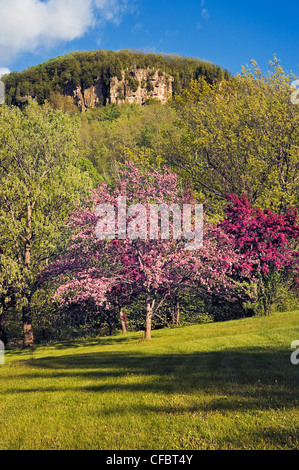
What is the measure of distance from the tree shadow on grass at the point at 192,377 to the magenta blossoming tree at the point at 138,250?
4.55m

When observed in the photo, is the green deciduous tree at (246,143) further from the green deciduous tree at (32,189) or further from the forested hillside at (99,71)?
the forested hillside at (99,71)

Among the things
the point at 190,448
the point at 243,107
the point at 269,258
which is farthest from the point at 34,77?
the point at 190,448

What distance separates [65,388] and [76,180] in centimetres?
1532

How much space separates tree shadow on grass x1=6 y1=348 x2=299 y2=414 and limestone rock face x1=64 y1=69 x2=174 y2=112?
579 ft

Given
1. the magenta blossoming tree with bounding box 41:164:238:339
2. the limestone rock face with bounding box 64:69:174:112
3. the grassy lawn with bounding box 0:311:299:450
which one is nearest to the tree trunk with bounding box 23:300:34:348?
the magenta blossoming tree with bounding box 41:164:238:339

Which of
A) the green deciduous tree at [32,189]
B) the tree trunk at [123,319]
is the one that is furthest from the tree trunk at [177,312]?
the green deciduous tree at [32,189]

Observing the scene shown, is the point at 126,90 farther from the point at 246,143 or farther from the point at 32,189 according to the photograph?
the point at 32,189

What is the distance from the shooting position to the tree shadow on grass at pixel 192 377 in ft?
22.7

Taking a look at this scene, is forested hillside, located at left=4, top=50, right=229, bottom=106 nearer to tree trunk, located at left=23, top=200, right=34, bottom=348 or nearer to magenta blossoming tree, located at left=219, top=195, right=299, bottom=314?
Answer: tree trunk, located at left=23, top=200, right=34, bottom=348

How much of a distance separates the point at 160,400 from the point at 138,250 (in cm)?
1008

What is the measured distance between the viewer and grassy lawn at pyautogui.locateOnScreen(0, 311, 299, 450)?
5652mm

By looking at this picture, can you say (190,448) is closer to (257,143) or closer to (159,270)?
(159,270)

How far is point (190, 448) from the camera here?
17.5 ft

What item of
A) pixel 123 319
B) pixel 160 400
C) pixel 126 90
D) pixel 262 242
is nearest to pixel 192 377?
pixel 160 400
